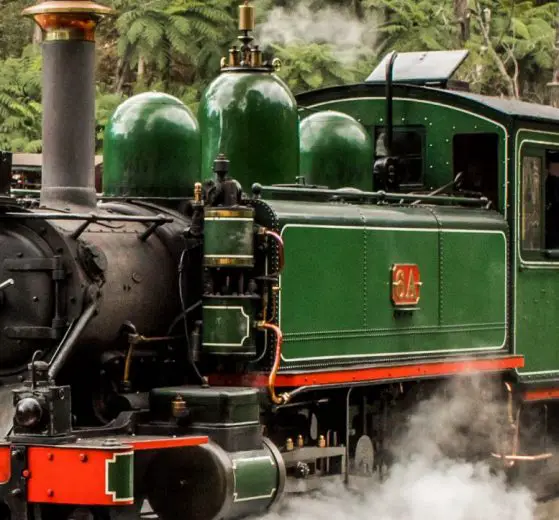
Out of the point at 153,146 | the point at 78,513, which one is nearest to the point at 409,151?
the point at 153,146

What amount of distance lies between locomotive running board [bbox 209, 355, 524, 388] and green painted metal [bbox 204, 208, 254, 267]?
2.14 feet

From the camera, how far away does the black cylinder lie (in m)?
8.12

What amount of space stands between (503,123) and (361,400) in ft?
7.44

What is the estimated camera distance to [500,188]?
10.3 meters

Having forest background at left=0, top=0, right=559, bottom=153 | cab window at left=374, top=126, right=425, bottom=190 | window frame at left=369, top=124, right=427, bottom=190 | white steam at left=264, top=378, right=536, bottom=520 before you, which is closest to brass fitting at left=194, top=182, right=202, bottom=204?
white steam at left=264, top=378, right=536, bottom=520

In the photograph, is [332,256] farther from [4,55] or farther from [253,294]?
[4,55]

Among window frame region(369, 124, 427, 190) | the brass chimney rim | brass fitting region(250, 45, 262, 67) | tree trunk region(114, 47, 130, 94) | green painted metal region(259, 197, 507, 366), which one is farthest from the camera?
tree trunk region(114, 47, 130, 94)

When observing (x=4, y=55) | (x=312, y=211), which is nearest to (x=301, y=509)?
(x=312, y=211)

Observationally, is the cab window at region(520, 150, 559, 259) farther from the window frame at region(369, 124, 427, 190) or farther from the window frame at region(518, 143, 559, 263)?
the window frame at region(369, 124, 427, 190)

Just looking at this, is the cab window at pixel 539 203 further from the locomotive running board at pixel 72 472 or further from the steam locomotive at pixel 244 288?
the locomotive running board at pixel 72 472

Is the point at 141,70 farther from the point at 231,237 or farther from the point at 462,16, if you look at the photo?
the point at 231,237

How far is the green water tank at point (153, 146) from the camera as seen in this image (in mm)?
8648

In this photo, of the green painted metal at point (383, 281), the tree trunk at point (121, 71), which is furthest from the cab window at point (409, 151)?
the tree trunk at point (121, 71)

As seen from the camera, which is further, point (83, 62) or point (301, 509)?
point (301, 509)
